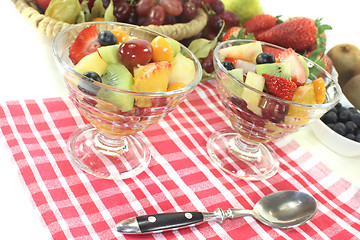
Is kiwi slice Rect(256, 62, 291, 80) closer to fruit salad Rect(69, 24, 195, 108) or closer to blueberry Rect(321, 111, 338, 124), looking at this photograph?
fruit salad Rect(69, 24, 195, 108)

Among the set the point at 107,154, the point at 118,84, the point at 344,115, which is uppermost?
the point at 118,84

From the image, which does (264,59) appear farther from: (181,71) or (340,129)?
(340,129)

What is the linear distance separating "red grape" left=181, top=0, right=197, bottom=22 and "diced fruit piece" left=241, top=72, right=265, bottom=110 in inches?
19.3

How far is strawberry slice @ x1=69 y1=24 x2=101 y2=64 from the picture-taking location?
31.1 inches

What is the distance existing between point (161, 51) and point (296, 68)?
346 mm

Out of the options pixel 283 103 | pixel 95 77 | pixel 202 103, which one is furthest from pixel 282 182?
pixel 95 77

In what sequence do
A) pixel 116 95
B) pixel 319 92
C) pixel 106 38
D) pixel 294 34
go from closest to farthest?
pixel 116 95 < pixel 106 38 < pixel 319 92 < pixel 294 34

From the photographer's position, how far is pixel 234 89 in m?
0.86

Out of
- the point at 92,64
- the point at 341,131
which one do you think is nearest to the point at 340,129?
the point at 341,131

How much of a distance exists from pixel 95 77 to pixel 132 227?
0.28 m

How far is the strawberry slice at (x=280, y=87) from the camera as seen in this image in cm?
83

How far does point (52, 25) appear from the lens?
1.06 meters

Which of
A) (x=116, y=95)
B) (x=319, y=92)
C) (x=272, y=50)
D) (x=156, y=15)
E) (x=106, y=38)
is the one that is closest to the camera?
(x=116, y=95)

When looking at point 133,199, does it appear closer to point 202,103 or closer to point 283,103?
point 283,103
